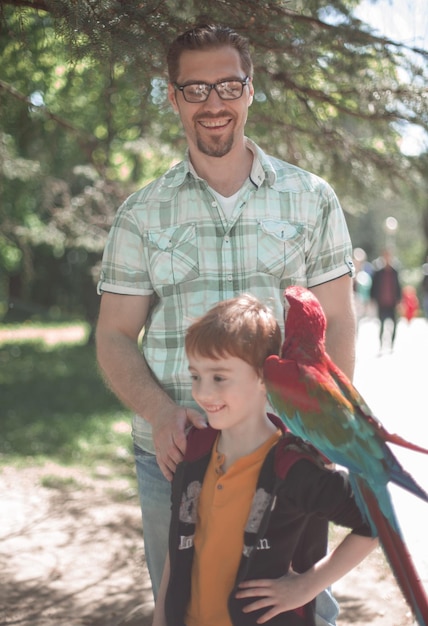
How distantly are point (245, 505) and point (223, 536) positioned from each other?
108 mm

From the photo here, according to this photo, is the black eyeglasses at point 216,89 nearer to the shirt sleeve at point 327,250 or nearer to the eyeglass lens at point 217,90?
the eyeglass lens at point 217,90

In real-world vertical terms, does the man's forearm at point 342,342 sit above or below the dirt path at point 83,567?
above

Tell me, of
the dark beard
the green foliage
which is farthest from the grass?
the dark beard

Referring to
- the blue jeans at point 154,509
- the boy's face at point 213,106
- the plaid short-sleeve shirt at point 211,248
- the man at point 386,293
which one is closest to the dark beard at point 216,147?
the boy's face at point 213,106

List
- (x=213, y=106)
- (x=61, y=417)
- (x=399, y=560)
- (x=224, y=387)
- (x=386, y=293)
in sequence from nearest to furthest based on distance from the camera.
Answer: (x=399, y=560)
(x=224, y=387)
(x=213, y=106)
(x=61, y=417)
(x=386, y=293)

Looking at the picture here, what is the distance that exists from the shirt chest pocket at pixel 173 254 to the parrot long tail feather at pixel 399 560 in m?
1.06

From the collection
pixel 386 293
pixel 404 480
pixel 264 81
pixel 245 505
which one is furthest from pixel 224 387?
pixel 386 293

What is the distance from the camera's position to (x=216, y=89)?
2547mm

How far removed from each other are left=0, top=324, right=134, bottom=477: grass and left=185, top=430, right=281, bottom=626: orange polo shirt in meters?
5.48

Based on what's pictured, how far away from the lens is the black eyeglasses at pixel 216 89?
2.55 m

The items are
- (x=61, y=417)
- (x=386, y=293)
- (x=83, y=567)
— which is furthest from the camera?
(x=386, y=293)

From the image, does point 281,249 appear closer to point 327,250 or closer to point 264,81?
point 327,250

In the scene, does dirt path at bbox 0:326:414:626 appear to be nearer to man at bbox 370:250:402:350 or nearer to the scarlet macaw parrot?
the scarlet macaw parrot

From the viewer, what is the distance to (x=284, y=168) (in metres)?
2.75
